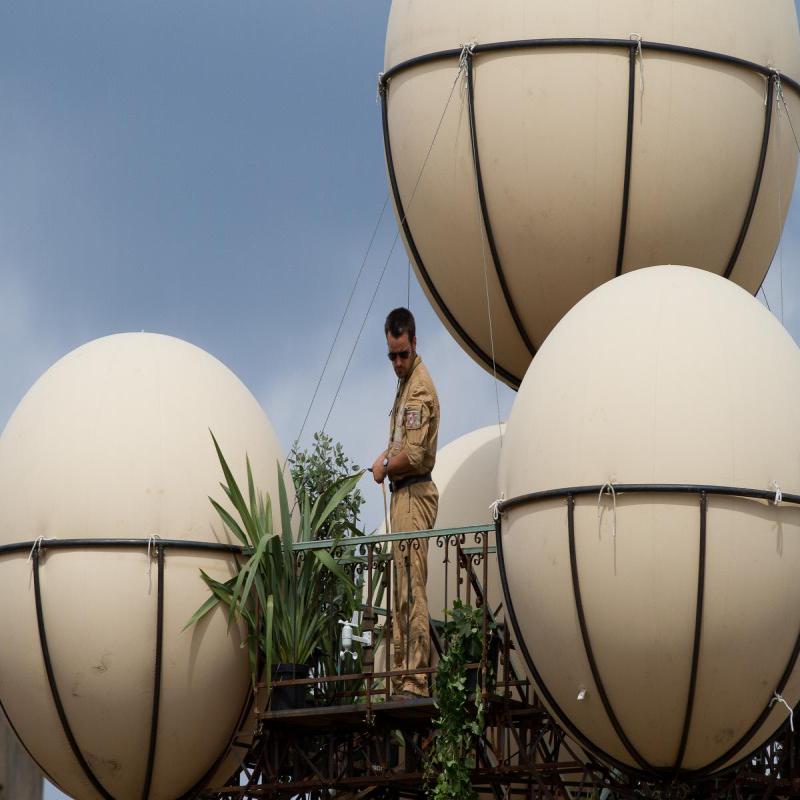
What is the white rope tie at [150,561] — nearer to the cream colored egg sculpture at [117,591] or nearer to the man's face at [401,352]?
the cream colored egg sculpture at [117,591]

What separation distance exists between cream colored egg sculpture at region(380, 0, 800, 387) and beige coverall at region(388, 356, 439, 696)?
1.36 m

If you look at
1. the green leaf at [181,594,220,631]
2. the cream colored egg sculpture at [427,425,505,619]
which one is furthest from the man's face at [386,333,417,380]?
the cream colored egg sculpture at [427,425,505,619]

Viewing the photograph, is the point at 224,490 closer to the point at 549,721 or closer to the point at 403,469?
the point at 403,469

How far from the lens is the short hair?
1555 centimetres

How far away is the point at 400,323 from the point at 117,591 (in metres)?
2.72

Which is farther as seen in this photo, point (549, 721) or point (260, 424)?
point (260, 424)

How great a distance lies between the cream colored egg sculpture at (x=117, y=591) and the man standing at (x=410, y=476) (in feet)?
4.08

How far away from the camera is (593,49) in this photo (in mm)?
16016

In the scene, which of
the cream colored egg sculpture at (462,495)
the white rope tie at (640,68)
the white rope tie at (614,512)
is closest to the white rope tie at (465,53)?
the white rope tie at (640,68)

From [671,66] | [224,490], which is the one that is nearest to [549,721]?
[224,490]

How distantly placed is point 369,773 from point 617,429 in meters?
3.44

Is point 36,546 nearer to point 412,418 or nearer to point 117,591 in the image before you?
point 117,591

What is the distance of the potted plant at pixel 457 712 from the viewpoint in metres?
14.6

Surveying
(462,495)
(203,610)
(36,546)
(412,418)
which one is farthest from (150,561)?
(462,495)
